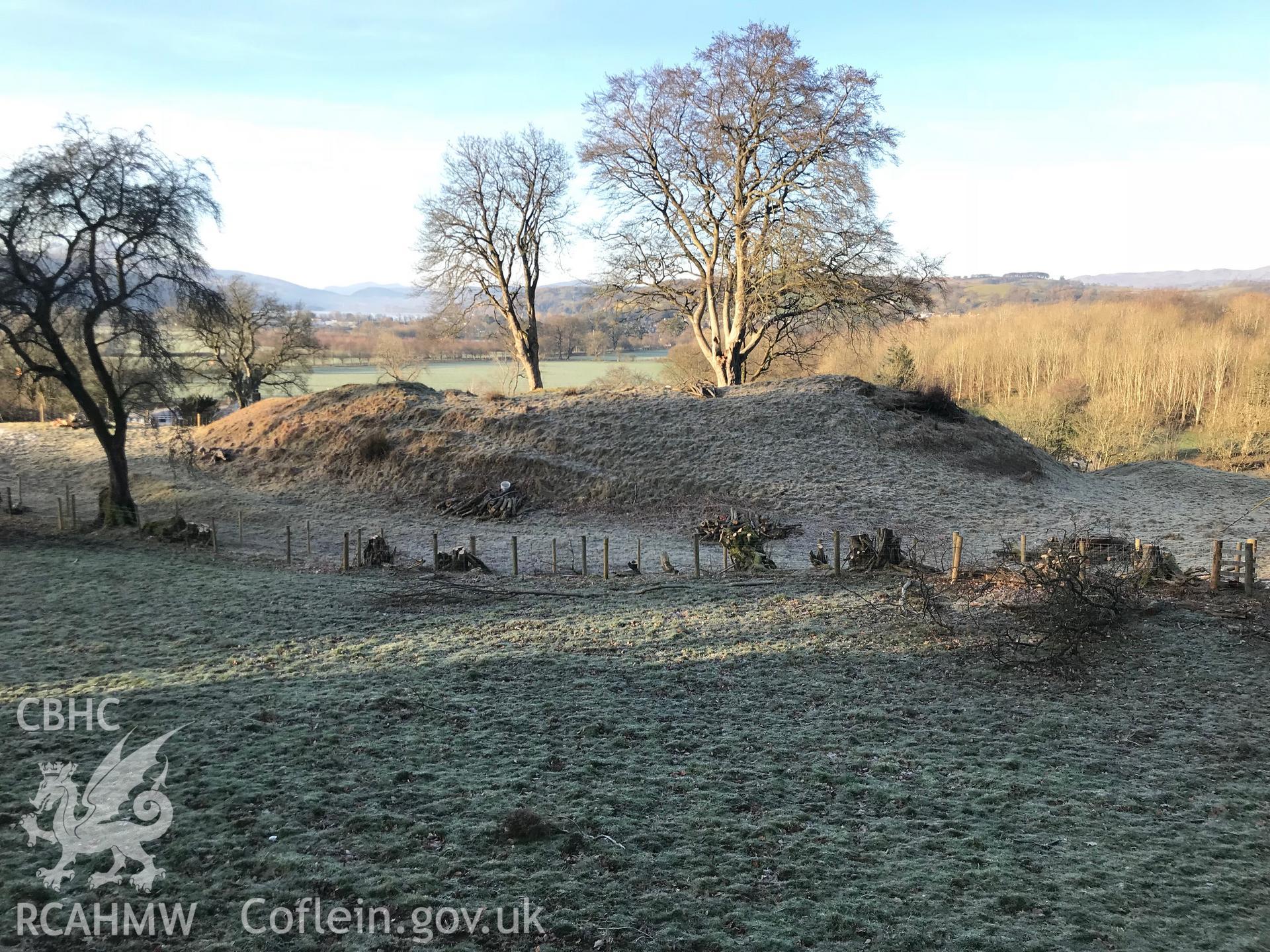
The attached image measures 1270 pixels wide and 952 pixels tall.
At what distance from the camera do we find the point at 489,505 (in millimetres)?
21969

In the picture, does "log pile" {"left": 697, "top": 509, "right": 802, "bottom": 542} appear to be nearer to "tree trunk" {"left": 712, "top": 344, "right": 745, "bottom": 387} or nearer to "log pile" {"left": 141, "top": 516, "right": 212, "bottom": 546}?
"log pile" {"left": 141, "top": 516, "right": 212, "bottom": 546}

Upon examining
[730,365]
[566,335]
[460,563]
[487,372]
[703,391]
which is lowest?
[460,563]

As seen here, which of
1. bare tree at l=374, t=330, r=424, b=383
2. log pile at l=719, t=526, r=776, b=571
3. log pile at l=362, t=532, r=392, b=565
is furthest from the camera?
bare tree at l=374, t=330, r=424, b=383

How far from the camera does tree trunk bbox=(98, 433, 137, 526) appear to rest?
1892 centimetres

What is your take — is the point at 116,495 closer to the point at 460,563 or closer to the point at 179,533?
the point at 179,533

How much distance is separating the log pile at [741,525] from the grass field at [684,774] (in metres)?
6.14

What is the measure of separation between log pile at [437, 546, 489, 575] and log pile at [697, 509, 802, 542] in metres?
4.98

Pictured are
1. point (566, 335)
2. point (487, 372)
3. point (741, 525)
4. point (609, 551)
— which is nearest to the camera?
point (609, 551)

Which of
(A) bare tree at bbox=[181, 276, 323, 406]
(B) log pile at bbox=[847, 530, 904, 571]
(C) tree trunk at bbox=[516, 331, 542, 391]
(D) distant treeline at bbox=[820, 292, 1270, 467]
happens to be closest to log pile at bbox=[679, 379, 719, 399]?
(D) distant treeline at bbox=[820, 292, 1270, 467]

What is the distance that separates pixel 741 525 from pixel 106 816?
42.8ft

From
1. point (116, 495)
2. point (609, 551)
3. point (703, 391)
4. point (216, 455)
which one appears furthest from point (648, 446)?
point (216, 455)

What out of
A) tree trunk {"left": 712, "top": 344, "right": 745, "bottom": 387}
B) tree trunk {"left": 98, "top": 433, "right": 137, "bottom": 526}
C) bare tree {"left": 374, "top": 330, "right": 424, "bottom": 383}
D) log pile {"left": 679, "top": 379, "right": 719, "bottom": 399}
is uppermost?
bare tree {"left": 374, "top": 330, "right": 424, "bottom": 383}

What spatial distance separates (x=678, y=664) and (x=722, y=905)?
464 centimetres

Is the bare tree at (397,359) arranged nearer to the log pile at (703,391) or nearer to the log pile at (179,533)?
the log pile at (703,391)
